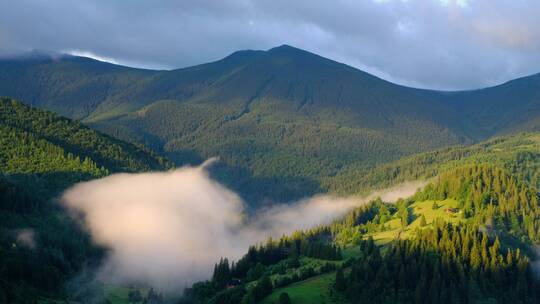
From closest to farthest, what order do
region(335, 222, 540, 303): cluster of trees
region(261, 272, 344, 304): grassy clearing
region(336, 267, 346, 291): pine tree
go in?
region(335, 222, 540, 303): cluster of trees → region(261, 272, 344, 304): grassy clearing → region(336, 267, 346, 291): pine tree

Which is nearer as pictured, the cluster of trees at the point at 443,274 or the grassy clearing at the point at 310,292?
the cluster of trees at the point at 443,274

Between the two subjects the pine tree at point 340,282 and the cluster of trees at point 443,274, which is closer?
the cluster of trees at point 443,274

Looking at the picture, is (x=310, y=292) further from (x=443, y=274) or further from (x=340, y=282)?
(x=443, y=274)

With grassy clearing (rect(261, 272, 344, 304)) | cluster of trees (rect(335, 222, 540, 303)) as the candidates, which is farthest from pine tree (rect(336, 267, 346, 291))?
grassy clearing (rect(261, 272, 344, 304))

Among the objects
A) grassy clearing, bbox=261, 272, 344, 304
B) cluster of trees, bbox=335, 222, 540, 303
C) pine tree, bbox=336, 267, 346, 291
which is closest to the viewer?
cluster of trees, bbox=335, 222, 540, 303

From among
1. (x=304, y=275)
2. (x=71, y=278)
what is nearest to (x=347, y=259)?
(x=304, y=275)

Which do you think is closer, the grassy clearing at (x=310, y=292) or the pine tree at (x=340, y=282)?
the grassy clearing at (x=310, y=292)

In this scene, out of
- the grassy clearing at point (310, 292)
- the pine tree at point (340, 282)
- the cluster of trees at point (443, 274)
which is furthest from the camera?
the pine tree at point (340, 282)

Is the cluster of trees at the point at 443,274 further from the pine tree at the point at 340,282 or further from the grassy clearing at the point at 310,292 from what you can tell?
the grassy clearing at the point at 310,292

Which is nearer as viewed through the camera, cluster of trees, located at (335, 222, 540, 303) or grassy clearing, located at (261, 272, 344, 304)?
cluster of trees, located at (335, 222, 540, 303)

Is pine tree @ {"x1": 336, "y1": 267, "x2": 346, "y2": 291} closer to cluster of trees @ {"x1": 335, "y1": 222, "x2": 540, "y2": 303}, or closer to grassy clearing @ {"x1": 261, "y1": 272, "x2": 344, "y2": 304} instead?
cluster of trees @ {"x1": 335, "y1": 222, "x2": 540, "y2": 303}

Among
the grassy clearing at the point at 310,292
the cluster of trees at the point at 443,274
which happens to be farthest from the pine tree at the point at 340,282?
the grassy clearing at the point at 310,292

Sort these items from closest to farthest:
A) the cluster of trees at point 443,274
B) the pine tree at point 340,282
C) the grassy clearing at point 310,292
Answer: the cluster of trees at point 443,274, the grassy clearing at point 310,292, the pine tree at point 340,282

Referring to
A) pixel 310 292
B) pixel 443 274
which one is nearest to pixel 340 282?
pixel 310 292
